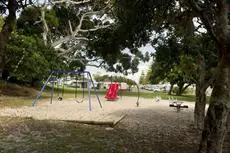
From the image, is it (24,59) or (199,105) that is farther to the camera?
(24,59)

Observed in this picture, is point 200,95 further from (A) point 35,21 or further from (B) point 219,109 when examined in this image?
(A) point 35,21

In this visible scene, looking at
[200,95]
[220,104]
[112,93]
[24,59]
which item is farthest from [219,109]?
[112,93]

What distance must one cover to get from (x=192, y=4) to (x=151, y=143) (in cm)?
396

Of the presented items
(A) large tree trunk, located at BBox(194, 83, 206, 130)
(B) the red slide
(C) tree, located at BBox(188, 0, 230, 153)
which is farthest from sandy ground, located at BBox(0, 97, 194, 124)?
(B) the red slide

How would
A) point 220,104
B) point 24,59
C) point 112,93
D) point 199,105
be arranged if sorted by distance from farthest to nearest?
point 112,93
point 24,59
point 199,105
point 220,104

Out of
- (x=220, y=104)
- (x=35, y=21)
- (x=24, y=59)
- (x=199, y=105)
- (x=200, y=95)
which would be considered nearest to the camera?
(x=220, y=104)

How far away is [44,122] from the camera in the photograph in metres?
10.0

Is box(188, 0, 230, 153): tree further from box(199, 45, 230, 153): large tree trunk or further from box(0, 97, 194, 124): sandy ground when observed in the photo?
box(0, 97, 194, 124): sandy ground

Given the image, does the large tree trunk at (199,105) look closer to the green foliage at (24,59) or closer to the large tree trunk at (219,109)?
the large tree trunk at (219,109)

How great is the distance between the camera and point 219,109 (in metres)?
5.57

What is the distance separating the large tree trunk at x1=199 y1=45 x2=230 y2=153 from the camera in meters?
5.57

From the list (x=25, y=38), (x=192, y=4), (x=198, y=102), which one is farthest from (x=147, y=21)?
(x=25, y=38)

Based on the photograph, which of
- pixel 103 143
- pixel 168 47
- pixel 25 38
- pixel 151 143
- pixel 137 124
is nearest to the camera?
pixel 103 143

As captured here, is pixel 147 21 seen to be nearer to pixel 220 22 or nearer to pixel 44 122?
pixel 220 22
